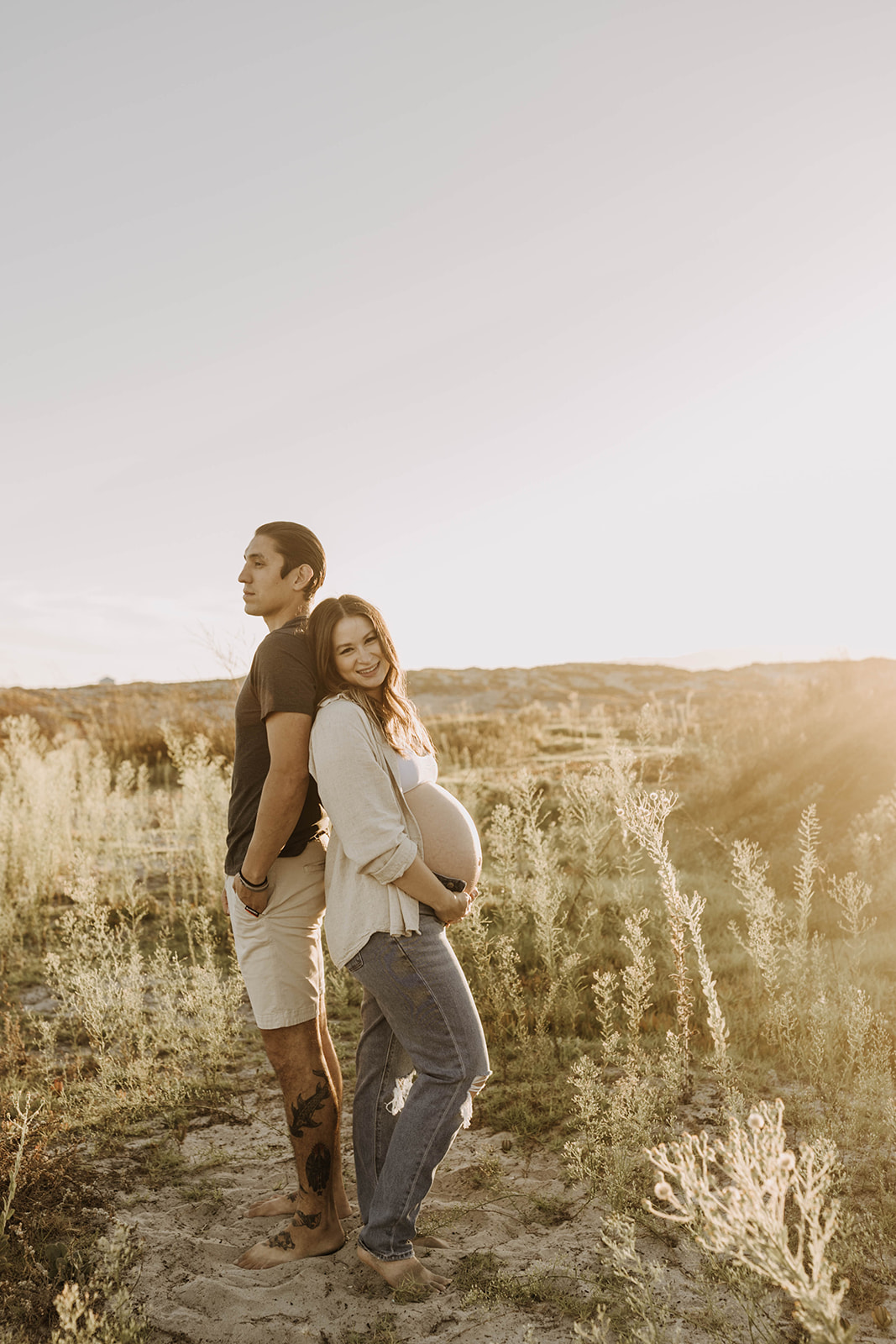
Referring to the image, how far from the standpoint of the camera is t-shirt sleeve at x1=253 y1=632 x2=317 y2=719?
104 inches

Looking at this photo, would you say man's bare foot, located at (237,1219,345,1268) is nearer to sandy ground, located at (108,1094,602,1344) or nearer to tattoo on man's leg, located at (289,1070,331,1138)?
sandy ground, located at (108,1094,602,1344)

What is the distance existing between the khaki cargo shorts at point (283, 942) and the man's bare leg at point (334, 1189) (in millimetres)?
238

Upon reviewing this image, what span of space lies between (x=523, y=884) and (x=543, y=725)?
12.8 metres

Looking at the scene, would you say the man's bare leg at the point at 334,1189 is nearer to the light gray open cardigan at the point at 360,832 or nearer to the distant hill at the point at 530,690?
the light gray open cardigan at the point at 360,832

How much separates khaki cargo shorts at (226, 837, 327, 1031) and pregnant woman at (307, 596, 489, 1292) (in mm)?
263

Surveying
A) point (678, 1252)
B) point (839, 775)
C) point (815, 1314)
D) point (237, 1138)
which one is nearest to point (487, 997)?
point (237, 1138)

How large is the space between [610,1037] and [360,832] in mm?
2233

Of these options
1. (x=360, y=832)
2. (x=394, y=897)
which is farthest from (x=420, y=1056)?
(x=360, y=832)

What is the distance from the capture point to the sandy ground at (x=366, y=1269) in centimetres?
248

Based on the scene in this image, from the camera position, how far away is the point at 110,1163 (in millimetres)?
3490

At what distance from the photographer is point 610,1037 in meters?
3.92

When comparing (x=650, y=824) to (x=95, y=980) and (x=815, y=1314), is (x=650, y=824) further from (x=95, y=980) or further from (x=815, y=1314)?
(x=95, y=980)

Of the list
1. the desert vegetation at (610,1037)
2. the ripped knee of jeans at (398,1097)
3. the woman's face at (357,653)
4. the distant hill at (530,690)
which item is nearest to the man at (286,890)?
the woman's face at (357,653)

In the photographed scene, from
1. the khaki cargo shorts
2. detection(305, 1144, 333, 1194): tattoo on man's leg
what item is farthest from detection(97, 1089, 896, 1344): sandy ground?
the khaki cargo shorts
